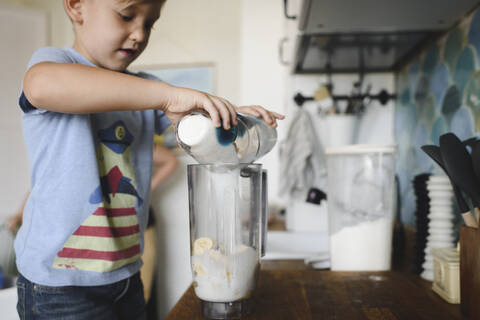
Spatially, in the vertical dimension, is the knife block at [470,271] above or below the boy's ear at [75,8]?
below

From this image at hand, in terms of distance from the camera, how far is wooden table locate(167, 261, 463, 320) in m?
0.57

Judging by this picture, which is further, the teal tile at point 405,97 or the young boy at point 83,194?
the teal tile at point 405,97

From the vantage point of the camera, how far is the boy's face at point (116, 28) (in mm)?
625

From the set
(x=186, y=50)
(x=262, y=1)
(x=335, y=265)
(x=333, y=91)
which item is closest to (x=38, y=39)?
(x=186, y=50)

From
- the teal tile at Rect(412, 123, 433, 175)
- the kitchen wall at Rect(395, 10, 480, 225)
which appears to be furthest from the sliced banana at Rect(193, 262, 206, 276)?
the teal tile at Rect(412, 123, 433, 175)

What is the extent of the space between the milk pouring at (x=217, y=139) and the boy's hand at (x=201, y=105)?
1 centimetres

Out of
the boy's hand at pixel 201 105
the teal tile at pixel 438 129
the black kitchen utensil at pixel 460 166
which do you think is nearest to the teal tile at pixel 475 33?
the teal tile at pixel 438 129

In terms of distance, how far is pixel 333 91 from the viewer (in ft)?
4.96

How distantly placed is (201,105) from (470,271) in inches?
18.8

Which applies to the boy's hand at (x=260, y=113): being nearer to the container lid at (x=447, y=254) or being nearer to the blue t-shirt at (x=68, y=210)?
the blue t-shirt at (x=68, y=210)

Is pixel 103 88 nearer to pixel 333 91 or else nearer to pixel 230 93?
pixel 333 91

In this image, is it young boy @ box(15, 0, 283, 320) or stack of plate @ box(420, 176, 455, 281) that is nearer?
young boy @ box(15, 0, 283, 320)

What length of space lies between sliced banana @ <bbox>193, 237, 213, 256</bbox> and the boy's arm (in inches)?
6.9

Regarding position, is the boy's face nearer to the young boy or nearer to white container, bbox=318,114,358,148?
the young boy
